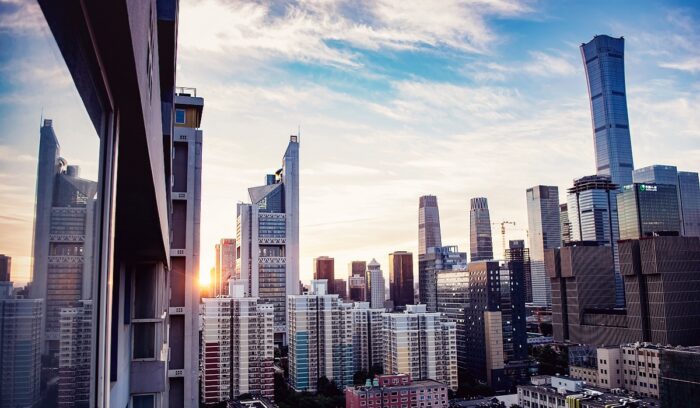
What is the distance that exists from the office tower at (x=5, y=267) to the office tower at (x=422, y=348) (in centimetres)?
2594

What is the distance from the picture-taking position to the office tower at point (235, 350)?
22688mm

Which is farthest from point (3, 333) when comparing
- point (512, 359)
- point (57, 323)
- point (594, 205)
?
point (594, 205)

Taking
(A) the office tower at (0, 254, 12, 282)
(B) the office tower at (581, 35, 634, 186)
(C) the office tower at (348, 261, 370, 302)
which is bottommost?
(C) the office tower at (348, 261, 370, 302)

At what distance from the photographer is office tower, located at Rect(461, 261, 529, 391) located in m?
29.2

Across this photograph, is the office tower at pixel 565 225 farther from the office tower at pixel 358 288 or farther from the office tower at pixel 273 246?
the office tower at pixel 273 246

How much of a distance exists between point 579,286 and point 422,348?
2063 centimetres

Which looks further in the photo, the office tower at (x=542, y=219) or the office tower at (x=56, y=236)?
the office tower at (x=542, y=219)

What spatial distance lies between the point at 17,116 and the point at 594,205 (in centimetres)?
7407

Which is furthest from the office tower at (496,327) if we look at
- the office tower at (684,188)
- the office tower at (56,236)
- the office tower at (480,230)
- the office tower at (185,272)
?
the office tower at (480,230)

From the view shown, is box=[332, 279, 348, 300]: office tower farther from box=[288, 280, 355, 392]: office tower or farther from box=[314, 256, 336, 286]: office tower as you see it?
box=[288, 280, 355, 392]: office tower

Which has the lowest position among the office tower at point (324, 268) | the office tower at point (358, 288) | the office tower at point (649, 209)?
the office tower at point (358, 288)

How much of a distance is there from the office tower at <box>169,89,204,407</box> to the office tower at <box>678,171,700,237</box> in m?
75.2

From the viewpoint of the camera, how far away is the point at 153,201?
207cm

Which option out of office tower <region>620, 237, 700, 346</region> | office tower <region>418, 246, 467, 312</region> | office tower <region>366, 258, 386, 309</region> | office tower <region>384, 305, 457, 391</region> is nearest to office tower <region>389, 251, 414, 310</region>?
office tower <region>366, 258, 386, 309</region>
